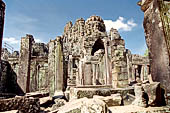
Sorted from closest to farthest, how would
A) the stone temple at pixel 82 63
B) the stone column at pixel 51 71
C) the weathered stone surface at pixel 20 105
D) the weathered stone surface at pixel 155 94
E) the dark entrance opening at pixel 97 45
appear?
1. the weathered stone surface at pixel 155 94
2. the weathered stone surface at pixel 20 105
3. the stone temple at pixel 82 63
4. the stone column at pixel 51 71
5. the dark entrance opening at pixel 97 45

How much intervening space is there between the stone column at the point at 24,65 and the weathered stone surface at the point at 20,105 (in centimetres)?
513

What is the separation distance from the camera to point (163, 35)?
3289 millimetres

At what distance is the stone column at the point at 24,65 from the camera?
8.41 metres

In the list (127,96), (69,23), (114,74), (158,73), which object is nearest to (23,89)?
(114,74)

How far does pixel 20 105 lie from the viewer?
3607 mm

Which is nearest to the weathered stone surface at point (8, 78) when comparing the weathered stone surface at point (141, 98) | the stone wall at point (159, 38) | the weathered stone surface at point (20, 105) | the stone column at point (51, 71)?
the stone column at point (51, 71)

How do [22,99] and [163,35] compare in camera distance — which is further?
[22,99]

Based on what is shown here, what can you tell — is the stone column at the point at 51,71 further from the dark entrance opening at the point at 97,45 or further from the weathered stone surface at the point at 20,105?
the dark entrance opening at the point at 97,45

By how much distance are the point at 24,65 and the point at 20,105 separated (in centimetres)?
581

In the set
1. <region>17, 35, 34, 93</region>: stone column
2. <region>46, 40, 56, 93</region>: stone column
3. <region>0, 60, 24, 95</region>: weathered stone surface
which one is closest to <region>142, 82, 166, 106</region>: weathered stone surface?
<region>46, 40, 56, 93</region>: stone column

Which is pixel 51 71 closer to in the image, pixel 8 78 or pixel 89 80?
pixel 89 80

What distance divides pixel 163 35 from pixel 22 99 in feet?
14.4

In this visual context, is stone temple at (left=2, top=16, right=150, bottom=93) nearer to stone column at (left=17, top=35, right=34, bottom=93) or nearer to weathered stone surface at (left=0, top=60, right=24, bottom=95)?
stone column at (left=17, top=35, right=34, bottom=93)

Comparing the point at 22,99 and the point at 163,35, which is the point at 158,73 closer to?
the point at 163,35
